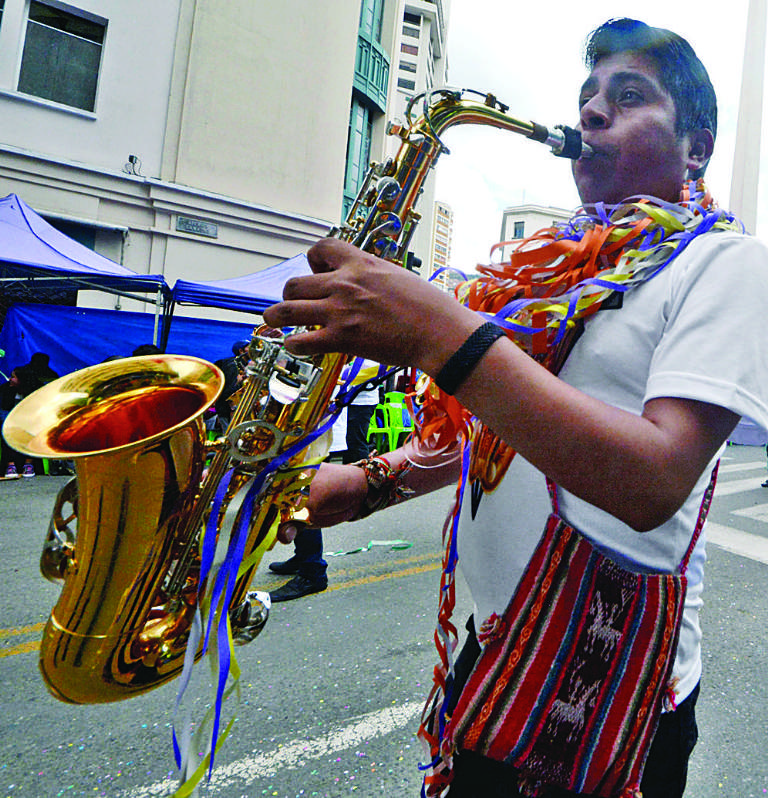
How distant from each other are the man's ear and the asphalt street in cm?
230

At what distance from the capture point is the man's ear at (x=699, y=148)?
1205 mm

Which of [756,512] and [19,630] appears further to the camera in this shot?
[756,512]

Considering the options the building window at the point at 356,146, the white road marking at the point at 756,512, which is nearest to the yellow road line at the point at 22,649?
the white road marking at the point at 756,512

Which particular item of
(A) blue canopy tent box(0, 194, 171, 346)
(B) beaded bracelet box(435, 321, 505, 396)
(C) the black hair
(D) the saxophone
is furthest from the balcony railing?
(B) beaded bracelet box(435, 321, 505, 396)

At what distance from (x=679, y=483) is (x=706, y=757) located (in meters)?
2.59

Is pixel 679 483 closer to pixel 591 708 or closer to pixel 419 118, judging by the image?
pixel 591 708

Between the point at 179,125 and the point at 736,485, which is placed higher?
the point at 179,125

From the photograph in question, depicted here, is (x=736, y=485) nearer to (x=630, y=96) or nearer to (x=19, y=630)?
(x=19, y=630)

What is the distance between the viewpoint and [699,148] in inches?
48.2

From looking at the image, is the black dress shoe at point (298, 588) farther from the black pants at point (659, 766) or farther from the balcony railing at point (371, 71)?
the balcony railing at point (371, 71)

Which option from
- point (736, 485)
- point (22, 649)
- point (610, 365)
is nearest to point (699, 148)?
point (610, 365)

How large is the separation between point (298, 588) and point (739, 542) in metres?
4.74

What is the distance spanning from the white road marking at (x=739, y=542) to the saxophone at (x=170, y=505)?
5662mm

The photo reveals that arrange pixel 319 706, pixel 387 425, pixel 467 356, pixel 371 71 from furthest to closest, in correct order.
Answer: pixel 371 71
pixel 387 425
pixel 319 706
pixel 467 356
